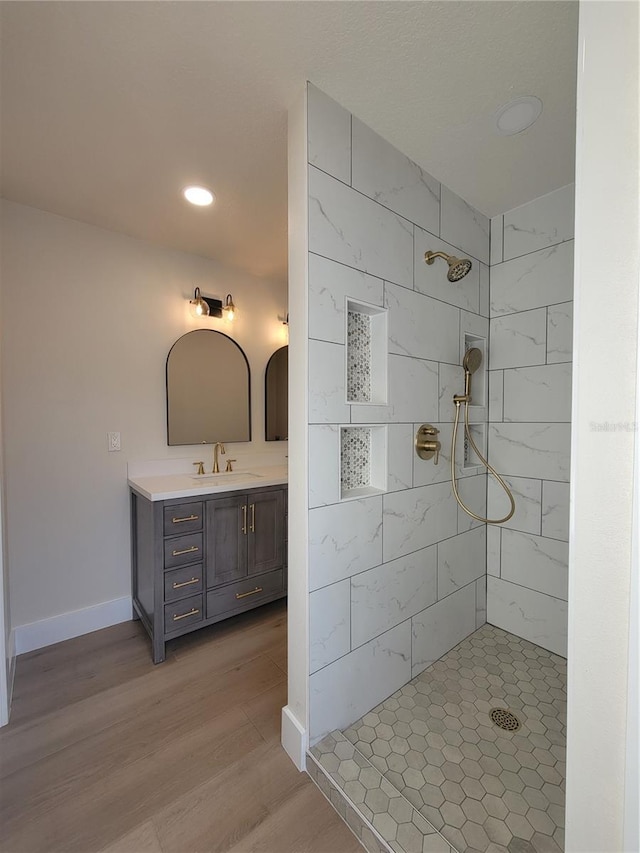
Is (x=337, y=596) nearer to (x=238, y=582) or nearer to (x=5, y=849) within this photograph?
(x=238, y=582)

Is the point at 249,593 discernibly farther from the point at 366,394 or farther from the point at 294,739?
the point at 366,394

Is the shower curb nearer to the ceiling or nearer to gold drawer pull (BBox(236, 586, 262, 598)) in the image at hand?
gold drawer pull (BBox(236, 586, 262, 598))

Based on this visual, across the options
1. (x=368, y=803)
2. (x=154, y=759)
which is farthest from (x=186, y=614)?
(x=368, y=803)

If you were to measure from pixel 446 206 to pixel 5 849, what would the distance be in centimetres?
295

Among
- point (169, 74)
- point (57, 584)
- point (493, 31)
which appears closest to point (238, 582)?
point (57, 584)

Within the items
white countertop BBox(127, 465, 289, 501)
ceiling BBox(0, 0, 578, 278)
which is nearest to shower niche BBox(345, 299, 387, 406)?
ceiling BBox(0, 0, 578, 278)

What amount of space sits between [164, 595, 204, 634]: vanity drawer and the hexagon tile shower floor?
99cm

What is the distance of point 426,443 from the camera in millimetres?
1672

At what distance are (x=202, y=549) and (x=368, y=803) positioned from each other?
4.27 feet

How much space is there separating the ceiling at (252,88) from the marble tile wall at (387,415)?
0.17 metres

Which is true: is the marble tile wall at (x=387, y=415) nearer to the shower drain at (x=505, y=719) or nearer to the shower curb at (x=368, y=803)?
the shower curb at (x=368, y=803)

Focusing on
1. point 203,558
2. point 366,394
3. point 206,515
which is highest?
point 366,394

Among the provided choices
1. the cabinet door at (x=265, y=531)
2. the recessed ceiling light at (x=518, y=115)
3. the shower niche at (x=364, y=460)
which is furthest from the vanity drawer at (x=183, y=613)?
the recessed ceiling light at (x=518, y=115)

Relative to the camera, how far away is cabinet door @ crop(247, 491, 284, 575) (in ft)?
7.18
